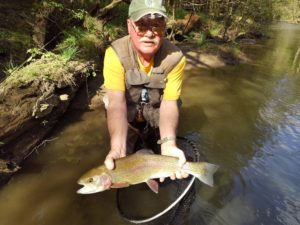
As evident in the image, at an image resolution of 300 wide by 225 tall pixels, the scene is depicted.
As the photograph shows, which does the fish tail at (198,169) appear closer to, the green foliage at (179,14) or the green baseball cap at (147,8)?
the green baseball cap at (147,8)

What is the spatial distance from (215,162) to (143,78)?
2608mm

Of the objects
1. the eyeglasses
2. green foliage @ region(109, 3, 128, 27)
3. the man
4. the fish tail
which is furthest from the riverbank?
green foliage @ region(109, 3, 128, 27)

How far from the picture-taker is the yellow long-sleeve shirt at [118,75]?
404 centimetres

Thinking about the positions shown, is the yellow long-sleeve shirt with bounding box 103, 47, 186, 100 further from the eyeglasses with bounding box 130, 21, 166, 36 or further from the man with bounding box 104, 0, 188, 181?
the eyeglasses with bounding box 130, 21, 166, 36

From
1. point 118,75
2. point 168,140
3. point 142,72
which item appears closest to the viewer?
point 168,140

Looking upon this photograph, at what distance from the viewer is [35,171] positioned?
17.6 ft

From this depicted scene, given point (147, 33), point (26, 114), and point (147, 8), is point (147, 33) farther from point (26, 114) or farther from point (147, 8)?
point (26, 114)

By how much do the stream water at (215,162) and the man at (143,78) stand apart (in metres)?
1.26

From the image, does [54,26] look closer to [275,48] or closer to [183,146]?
[183,146]

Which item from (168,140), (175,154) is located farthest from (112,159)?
(168,140)

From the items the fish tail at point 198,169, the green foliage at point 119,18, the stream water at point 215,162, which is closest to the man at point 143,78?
the fish tail at point 198,169

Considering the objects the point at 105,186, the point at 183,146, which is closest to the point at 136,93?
the point at 183,146

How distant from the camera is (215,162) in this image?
6047 millimetres

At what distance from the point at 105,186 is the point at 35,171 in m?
2.67
